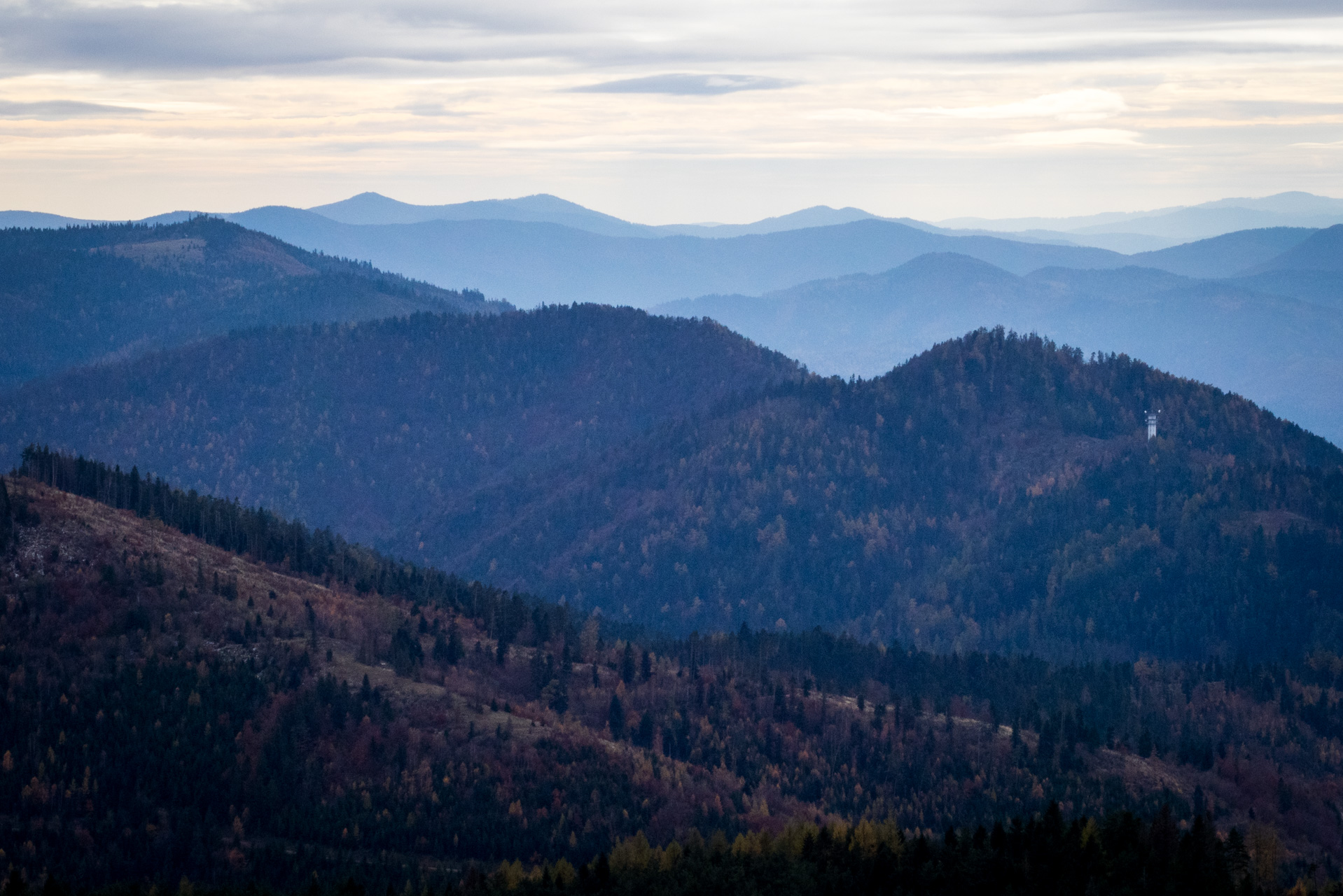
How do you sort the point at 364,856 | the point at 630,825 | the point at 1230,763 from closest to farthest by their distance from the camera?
the point at 364,856, the point at 630,825, the point at 1230,763

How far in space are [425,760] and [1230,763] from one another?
4247 inches

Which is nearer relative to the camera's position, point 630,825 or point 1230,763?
point 630,825

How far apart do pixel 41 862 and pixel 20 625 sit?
37.9 metres

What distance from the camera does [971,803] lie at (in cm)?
17200

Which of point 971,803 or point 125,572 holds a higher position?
point 125,572

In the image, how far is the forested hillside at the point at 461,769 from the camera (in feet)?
410

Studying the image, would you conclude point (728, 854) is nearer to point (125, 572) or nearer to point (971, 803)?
point (971, 803)

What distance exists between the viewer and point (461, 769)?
514 feet

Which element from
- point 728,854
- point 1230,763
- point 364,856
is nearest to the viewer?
point 728,854

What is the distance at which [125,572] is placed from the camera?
169375 mm

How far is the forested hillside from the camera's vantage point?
12506 cm

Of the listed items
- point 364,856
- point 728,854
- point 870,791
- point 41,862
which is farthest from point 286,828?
point 870,791

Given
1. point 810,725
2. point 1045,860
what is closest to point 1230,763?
point 810,725

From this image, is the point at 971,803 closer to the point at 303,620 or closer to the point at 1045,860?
the point at 1045,860
